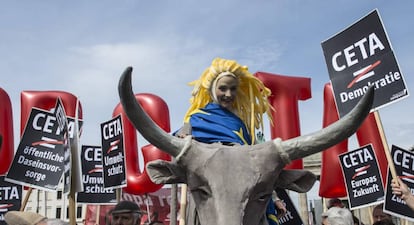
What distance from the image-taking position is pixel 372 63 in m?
7.02

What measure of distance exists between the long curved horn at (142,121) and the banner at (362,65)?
416cm

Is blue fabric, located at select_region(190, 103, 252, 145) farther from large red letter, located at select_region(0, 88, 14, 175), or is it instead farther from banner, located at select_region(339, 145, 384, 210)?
large red letter, located at select_region(0, 88, 14, 175)

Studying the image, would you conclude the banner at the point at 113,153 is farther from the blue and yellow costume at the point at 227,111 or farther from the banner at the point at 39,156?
the blue and yellow costume at the point at 227,111

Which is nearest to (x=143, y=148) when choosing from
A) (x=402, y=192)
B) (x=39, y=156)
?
(x=39, y=156)

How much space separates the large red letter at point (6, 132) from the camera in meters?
12.6

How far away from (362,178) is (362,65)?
7.98 feet

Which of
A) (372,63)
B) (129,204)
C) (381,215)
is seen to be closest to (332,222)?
(381,215)

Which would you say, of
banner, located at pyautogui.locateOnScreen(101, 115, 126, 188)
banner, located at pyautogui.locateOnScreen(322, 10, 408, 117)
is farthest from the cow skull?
banner, located at pyautogui.locateOnScreen(101, 115, 126, 188)

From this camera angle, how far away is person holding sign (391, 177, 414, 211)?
20.0 feet

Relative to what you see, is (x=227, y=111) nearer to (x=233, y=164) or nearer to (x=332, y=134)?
(x=233, y=164)

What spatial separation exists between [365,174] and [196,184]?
Result: 5871 millimetres

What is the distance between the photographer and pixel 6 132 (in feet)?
43.0

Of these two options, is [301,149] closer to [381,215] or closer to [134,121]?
[134,121]

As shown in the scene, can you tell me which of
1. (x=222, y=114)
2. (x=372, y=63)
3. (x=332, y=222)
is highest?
(x=372, y=63)
